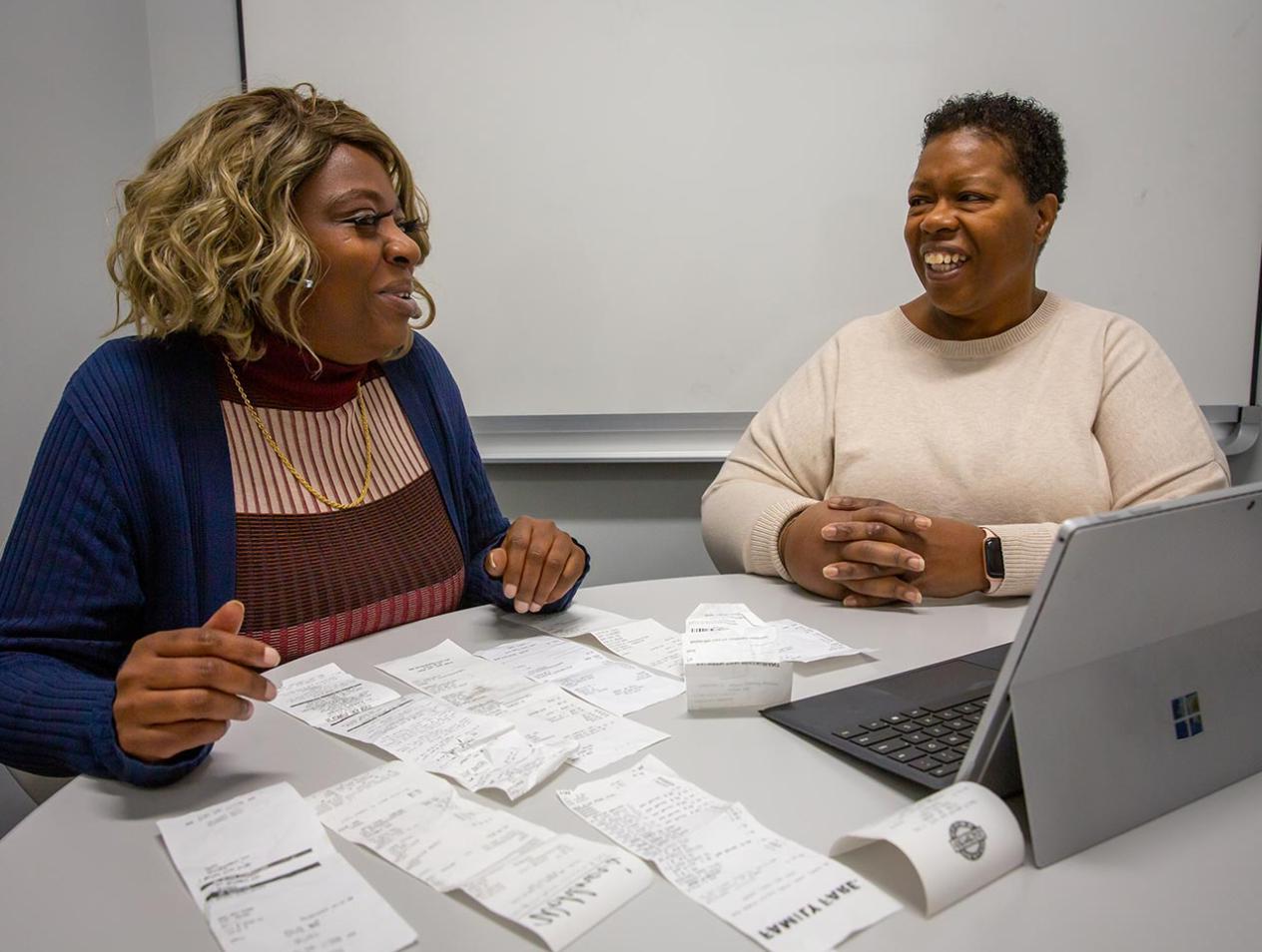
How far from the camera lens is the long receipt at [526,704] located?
0.81m

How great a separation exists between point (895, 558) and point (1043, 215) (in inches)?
31.1

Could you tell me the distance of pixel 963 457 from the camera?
1.49 m

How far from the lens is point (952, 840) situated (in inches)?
22.9

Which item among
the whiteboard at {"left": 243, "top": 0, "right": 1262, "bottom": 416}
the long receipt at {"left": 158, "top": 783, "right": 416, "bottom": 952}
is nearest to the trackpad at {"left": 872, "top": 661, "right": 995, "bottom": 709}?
the long receipt at {"left": 158, "top": 783, "right": 416, "bottom": 952}

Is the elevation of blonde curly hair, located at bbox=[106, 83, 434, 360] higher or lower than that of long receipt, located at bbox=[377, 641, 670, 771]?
higher

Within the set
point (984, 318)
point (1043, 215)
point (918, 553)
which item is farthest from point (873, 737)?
point (1043, 215)

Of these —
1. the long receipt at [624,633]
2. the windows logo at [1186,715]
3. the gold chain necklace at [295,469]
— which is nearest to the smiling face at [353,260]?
the gold chain necklace at [295,469]

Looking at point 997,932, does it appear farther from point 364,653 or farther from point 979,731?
point 364,653

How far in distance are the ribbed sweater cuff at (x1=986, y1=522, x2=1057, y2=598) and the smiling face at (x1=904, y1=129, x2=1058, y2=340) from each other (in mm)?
473

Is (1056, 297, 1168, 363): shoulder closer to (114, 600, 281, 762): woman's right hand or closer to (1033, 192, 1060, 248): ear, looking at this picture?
(1033, 192, 1060, 248): ear

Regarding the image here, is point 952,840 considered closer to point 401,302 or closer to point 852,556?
point 852,556

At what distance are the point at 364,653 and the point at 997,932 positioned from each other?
2.50 feet

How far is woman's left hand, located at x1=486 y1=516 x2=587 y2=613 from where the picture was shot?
117 cm

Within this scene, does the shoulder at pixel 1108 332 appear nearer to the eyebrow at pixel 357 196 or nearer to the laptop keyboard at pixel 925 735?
the laptop keyboard at pixel 925 735
